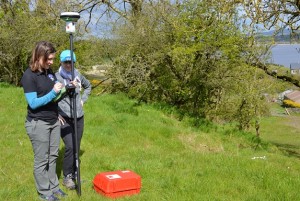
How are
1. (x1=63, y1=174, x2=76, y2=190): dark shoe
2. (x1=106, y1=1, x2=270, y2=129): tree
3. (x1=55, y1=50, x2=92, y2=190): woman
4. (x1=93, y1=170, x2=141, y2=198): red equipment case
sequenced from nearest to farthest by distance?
1. (x1=93, y1=170, x2=141, y2=198): red equipment case
2. (x1=55, y1=50, x2=92, y2=190): woman
3. (x1=63, y1=174, x2=76, y2=190): dark shoe
4. (x1=106, y1=1, x2=270, y2=129): tree

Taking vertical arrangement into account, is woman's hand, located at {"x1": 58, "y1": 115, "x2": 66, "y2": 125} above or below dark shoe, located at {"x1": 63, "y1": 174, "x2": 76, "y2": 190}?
above

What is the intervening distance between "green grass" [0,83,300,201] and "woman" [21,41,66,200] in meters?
0.43

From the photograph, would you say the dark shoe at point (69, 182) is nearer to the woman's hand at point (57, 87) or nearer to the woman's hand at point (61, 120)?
the woman's hand at point (61, 120)

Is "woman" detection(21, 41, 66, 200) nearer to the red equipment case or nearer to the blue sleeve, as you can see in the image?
the blue sleeve

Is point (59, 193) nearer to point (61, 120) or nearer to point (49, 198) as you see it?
point (49, 198)

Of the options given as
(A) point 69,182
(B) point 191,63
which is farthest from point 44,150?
(B) point 191,63

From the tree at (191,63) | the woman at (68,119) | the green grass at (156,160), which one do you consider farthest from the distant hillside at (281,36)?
the woman at (68,119)

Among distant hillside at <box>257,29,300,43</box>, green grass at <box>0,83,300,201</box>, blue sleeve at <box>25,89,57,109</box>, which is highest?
distant hillside at <box>257,29,300,43</box>

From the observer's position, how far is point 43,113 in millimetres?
4797

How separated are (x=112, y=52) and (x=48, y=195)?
1171 centimetres

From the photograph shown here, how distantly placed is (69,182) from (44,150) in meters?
1.01

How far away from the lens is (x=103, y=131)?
363 inches

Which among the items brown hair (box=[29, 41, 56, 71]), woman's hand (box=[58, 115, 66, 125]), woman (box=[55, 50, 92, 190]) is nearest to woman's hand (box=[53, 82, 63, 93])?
brown hair (box=[29, 41, 56, 71])

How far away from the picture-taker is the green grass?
553 centimetres
